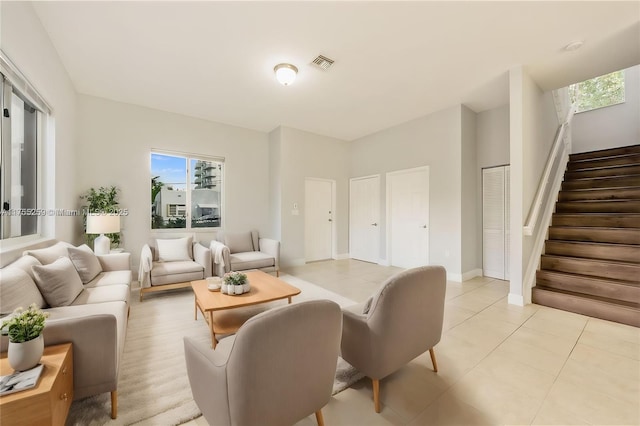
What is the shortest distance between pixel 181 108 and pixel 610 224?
6798 millimetres

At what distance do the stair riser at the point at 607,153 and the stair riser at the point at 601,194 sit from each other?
115cm

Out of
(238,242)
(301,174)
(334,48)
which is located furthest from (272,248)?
(334,48)

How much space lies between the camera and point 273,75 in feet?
11.3

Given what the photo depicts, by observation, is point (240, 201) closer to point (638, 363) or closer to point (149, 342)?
point (149, 342)

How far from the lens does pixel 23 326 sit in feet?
3.96

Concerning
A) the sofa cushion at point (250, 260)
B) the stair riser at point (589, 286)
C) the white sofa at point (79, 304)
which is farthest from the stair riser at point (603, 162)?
the white sofa at point (79, 304)

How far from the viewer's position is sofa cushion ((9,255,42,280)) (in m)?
1.91

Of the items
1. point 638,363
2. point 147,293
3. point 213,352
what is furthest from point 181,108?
point 638,363

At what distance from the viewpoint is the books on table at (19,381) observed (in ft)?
3.51

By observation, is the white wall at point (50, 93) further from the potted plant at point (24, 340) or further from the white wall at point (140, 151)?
the potted plant at point (24, 340)

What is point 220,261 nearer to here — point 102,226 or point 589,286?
point 102,226

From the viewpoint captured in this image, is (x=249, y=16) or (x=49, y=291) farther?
(x=249, y=16)

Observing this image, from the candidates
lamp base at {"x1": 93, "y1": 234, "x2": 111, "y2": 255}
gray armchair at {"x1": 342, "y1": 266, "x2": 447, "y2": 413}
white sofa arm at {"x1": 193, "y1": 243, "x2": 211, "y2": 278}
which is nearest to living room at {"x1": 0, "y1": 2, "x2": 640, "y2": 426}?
lamp base at {"x1": 93, "y1": 234, "x2": 111, "y2": 255}

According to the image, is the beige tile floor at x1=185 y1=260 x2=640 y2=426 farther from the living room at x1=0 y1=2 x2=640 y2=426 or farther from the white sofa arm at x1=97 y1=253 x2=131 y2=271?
the white sofa arm at x1=97 y1=253 x2=131 y2=271
